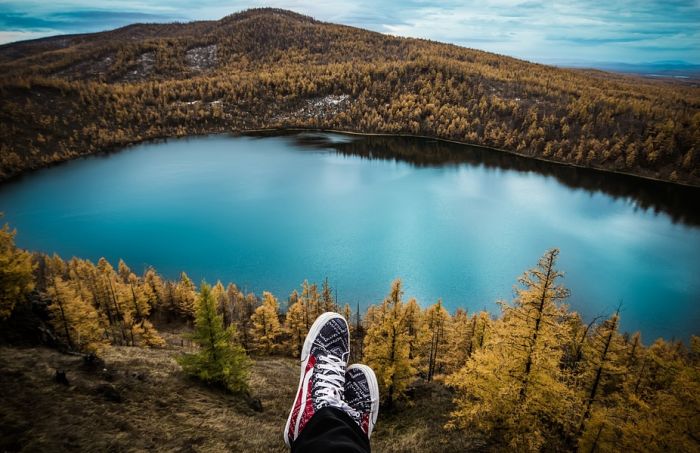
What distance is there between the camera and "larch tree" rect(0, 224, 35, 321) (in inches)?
614

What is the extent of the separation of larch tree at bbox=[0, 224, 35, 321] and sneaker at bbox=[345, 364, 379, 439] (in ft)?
53.0

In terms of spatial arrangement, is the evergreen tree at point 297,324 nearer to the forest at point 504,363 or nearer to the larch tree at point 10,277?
the forest at point 504,363

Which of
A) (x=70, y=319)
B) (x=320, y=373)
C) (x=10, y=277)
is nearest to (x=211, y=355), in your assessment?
(x=320, y=373)

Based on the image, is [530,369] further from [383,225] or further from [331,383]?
[383,225]

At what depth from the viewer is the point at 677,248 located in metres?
65.2

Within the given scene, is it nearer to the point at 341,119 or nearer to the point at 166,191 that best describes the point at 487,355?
the point at 166,191

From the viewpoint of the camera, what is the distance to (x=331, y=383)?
832 cm

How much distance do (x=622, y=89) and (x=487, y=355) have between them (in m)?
235

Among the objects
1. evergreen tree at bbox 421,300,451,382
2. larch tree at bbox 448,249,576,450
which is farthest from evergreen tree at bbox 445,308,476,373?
larch tree at bbox 448,249,576,450

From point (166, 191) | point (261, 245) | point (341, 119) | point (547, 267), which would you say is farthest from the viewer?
point (341, 119)

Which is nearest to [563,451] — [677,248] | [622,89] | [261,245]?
[261,245]

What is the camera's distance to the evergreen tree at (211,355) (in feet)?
52.2

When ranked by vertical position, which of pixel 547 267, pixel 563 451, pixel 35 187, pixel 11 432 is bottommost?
pixel 35 187

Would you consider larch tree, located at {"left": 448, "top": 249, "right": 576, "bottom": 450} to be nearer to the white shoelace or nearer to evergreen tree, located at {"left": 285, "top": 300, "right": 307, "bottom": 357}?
the white shoelace
